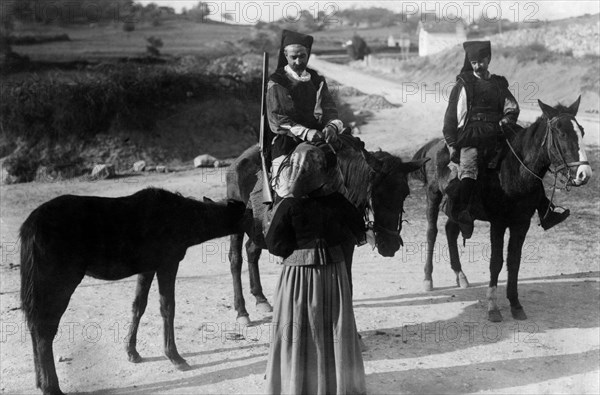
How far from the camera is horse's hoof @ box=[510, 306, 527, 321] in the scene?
7195 mm

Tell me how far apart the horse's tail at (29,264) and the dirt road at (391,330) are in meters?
0.89

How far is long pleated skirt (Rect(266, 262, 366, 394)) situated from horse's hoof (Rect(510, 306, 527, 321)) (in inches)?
130

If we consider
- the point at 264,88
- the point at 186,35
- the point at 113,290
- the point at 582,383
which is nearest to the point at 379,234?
the point at 264,88

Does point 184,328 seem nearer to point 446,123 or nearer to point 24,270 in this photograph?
point 24,270

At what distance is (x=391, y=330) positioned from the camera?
6.96 meters

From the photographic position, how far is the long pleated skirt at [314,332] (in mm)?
4594

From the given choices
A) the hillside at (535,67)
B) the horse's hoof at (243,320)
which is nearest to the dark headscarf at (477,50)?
the horse's hoof at (243,320)

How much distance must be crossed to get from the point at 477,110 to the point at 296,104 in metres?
2.54

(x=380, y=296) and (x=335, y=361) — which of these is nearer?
(x=335, y=361)

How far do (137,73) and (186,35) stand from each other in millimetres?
18361

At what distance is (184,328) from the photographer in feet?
22.8

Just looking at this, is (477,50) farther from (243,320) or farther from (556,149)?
(243,320)

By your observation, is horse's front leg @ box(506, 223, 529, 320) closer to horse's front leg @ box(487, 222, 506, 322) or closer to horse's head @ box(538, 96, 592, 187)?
horse's front leg @ box(487, 222, 506, 322)

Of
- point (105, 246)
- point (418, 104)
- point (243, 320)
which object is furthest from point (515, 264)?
point (418, 104)
